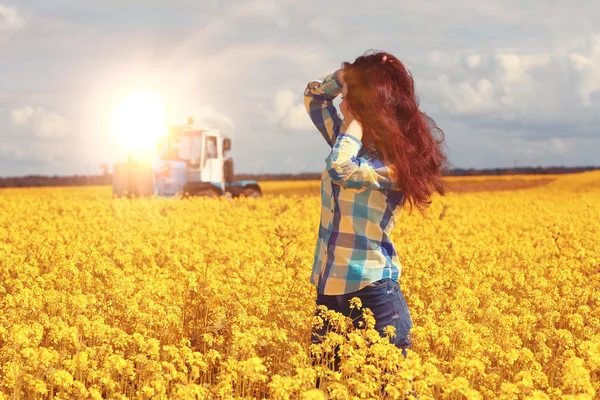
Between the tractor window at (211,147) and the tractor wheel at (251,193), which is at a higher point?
the tractor window at (211,147)

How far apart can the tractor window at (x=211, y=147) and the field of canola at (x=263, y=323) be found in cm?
1032

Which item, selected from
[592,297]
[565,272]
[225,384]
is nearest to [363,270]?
[225,384]

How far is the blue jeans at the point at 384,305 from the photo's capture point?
403 cm

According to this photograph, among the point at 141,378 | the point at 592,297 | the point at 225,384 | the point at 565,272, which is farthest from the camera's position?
the point at 565,272

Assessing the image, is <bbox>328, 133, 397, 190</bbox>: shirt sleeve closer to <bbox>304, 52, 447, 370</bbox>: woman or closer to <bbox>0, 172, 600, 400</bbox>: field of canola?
<bbox>304, 52, 447, 370</bbox>: woman

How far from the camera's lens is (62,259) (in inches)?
326

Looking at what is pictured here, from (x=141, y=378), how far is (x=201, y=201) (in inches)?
584

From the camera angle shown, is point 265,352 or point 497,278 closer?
point 265,352

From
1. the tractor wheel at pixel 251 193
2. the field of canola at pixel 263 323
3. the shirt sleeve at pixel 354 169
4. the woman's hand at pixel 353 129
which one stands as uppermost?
the woman's hand at pixel 353 129

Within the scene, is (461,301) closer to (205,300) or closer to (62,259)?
Result: (205,300)

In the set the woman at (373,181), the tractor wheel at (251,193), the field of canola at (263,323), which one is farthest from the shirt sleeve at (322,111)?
the tractor wheel at (251,193)

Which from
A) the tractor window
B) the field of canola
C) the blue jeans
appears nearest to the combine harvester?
the tractor window

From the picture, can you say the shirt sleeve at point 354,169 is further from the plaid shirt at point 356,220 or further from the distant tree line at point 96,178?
the distant tree line at point 96,178

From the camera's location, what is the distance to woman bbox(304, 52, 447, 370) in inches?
153
